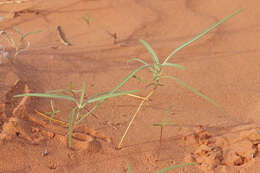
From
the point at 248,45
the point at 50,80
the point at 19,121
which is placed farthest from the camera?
the point at 248,45

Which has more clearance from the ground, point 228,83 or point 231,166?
point 228,83

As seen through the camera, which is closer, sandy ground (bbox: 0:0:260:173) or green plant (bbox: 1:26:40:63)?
sandy ground (bbox: 0:0:260:173)

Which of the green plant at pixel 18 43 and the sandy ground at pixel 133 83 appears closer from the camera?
the sandy ground at pixel 133 83

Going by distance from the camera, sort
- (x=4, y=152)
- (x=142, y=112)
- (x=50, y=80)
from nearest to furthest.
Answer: (x=4, y=152) < (x=142, y=112) < (x=50, y=80)

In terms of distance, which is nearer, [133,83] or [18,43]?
[133,83]

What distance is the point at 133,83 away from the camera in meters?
1.72

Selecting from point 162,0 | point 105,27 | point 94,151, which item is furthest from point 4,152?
point 162,0

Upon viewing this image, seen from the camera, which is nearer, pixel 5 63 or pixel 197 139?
pixel 197 139

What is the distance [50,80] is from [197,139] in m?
0.83

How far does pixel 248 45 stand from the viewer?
212 centimetres

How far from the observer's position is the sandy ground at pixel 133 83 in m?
1.24

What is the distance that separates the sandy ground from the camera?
1.24 metres

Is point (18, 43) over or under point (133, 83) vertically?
over

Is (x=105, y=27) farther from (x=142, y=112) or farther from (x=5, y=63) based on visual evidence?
(x=142, y=112)
